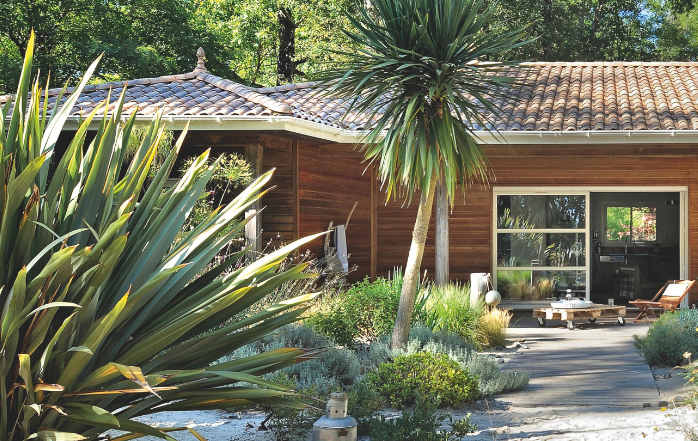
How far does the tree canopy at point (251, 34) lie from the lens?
66.6 feet

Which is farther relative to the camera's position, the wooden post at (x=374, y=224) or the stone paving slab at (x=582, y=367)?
the wooden post at (x=374, y=224)

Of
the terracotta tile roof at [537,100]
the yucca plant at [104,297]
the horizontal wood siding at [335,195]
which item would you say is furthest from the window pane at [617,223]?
the yucca plant at [104,297]

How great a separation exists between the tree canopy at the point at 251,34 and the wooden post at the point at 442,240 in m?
9.36

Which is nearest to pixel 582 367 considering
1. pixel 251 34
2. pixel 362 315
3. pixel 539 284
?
pixel 362 315

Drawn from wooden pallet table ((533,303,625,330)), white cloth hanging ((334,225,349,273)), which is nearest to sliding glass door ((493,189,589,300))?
wooden pallet table ((533,303,625,330))

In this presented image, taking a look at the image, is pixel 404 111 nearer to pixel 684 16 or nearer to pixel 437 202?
pixel 437 202

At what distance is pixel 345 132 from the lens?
35.0 feet

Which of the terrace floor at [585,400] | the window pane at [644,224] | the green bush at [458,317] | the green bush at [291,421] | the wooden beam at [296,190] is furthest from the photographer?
the window pane at [644,224]

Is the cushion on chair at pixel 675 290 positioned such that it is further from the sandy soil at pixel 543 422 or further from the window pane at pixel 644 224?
the sandy soil at pixel 543 422

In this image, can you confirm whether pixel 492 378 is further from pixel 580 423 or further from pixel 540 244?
pixel 540 244

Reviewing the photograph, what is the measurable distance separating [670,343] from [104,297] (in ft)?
20.0

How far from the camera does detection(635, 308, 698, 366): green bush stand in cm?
723

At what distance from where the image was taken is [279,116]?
9.34 m

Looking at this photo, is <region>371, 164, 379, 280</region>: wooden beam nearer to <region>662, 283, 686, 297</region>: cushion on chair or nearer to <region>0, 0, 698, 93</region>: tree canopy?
<region>662, 283, 686, 297</region>: cushion on chair
